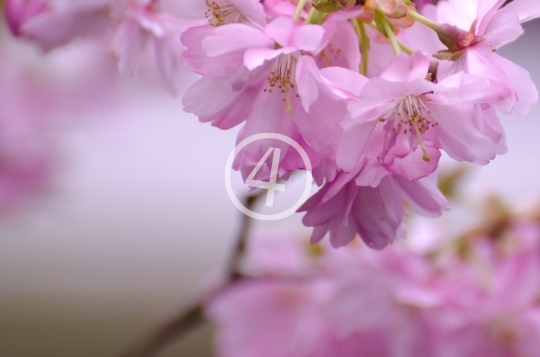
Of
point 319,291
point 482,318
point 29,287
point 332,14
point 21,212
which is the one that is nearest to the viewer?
point 332,14

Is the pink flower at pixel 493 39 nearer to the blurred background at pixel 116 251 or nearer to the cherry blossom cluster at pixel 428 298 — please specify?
the cherry blossom cluster at pixel 428 298

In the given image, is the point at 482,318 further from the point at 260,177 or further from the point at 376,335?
the point at 260,177

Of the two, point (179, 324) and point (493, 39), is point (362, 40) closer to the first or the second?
point (493, 39)

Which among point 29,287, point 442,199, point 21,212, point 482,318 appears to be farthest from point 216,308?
point 29,287

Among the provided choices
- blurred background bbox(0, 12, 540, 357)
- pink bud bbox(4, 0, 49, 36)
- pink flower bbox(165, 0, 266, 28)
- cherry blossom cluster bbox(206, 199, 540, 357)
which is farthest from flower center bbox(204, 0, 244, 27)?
blurred background bbox(0, 12, 540, 357)

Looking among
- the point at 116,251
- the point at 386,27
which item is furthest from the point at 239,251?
the point at 116,251

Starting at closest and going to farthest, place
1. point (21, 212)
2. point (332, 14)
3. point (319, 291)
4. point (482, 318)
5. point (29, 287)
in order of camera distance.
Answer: point (332, 14), point (482, 318), point (319, 291), point (21, 212), point (29, 287)

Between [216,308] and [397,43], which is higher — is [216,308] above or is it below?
below
